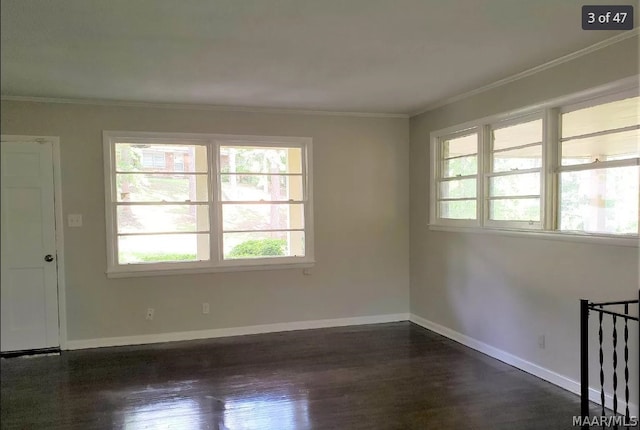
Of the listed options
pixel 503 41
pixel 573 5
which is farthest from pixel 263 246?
pixel 573 5

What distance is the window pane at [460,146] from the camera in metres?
4.61

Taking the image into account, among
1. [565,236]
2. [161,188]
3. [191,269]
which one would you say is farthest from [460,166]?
[161,188]

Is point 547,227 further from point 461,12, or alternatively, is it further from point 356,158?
point 356,158

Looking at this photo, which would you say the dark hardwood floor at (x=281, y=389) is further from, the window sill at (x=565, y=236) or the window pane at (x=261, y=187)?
the window pane at (x=261, y=187)

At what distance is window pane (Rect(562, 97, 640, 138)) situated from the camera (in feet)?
10.2

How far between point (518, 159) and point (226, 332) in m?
3.38

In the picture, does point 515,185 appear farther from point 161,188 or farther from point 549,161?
point 161,188

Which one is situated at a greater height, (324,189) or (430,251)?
(324,189)

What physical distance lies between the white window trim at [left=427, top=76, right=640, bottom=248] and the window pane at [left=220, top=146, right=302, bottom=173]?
5.57 ft

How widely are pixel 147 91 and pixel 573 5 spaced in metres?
3.42

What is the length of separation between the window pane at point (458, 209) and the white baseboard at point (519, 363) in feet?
3.92

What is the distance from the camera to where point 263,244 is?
5270 millimetres

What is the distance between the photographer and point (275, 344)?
4.72 metres

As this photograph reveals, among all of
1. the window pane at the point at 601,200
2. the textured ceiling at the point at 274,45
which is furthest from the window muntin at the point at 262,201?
the window pane at the point at 601,200
